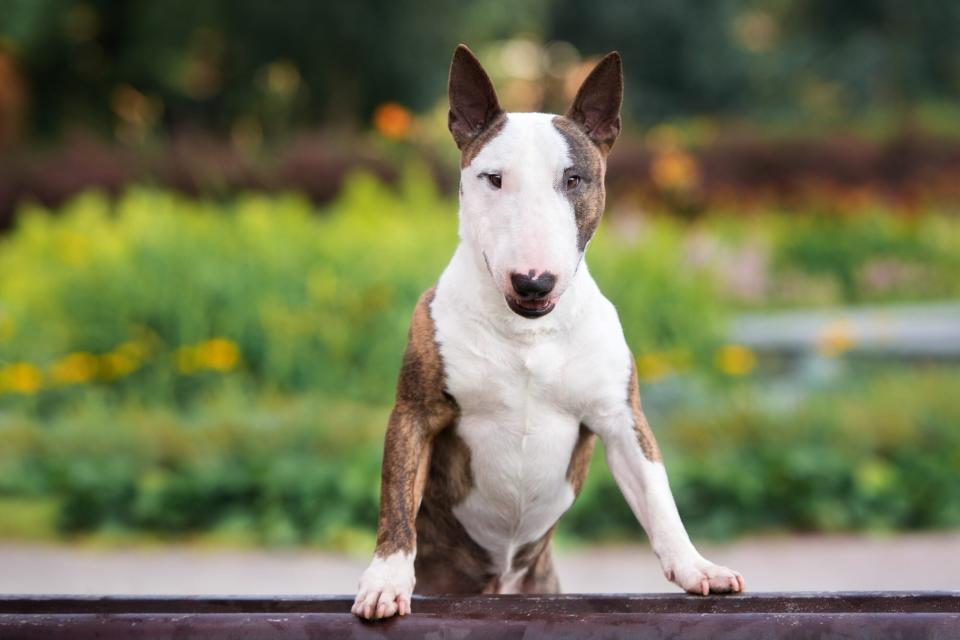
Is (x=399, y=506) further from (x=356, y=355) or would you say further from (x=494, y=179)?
(x=356, y=355)

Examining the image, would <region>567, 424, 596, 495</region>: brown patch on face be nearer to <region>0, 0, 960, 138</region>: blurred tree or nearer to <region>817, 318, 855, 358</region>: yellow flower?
<region>817, 318, 855, 358</region>: yellow flower

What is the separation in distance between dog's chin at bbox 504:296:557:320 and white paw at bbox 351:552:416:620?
0.45 m

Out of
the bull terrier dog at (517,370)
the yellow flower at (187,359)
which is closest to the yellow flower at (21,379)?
the yellow flower at (187,359)

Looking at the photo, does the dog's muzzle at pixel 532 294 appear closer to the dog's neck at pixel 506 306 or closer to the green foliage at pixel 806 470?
the dog's neck at pixel 506 306

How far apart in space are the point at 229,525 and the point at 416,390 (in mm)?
3207

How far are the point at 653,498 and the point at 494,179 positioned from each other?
588 mm

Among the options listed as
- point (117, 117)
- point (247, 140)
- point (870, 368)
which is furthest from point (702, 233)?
point (117, 117)

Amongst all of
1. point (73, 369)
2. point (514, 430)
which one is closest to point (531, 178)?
point (514, 430)

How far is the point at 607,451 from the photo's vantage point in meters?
2.03

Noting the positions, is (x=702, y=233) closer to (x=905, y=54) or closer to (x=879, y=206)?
(x=879, y=206)

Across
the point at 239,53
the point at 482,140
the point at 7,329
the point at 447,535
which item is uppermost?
the point at 239,53

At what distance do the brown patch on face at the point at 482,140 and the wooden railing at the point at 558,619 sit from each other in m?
0.71

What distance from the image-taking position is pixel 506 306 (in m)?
1.92

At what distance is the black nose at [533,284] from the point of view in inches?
66.6
